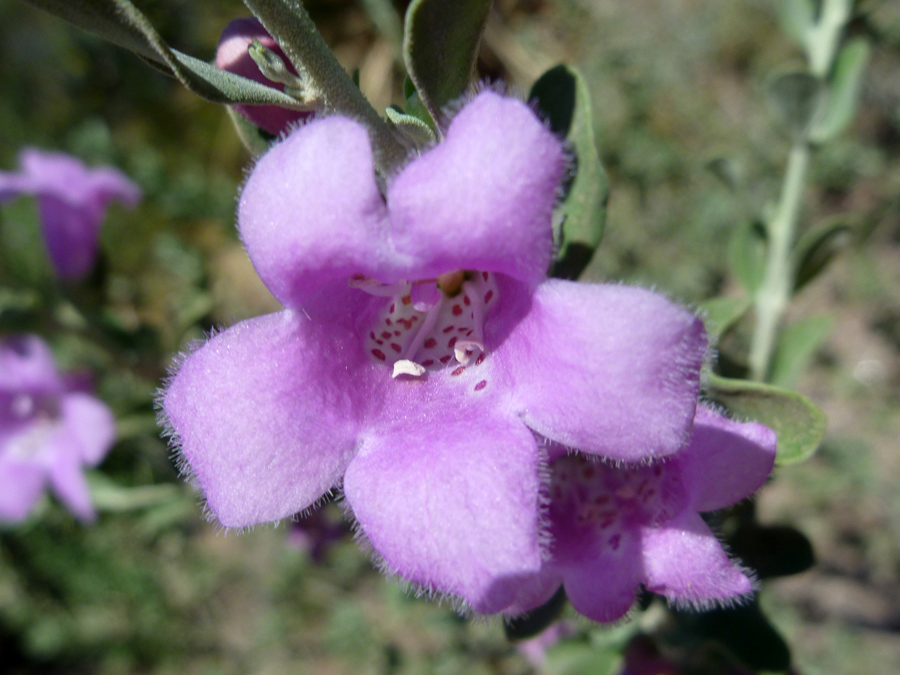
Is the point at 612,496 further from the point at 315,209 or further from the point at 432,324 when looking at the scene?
the point at 315,209

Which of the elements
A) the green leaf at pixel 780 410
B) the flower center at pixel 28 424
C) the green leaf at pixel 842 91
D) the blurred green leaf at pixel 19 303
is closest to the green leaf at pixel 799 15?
the green leaf at pixel 842 91

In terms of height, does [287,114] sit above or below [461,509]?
above

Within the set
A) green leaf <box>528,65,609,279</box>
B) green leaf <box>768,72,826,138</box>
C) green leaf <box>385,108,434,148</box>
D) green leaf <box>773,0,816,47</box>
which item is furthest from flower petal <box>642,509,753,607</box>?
green leaf <box>773,0,816,47</box>

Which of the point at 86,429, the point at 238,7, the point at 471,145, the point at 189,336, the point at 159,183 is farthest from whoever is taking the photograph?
the point at 238,7

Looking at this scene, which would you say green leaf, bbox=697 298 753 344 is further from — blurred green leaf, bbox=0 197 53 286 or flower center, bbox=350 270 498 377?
blurred green leaf, bbox=0 197 53 286

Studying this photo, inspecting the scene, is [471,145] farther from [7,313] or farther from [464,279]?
[7,313]

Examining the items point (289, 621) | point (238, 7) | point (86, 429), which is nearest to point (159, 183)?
point (238, 7)

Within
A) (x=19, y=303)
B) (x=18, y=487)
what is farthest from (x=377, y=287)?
(x=18, y=487)
